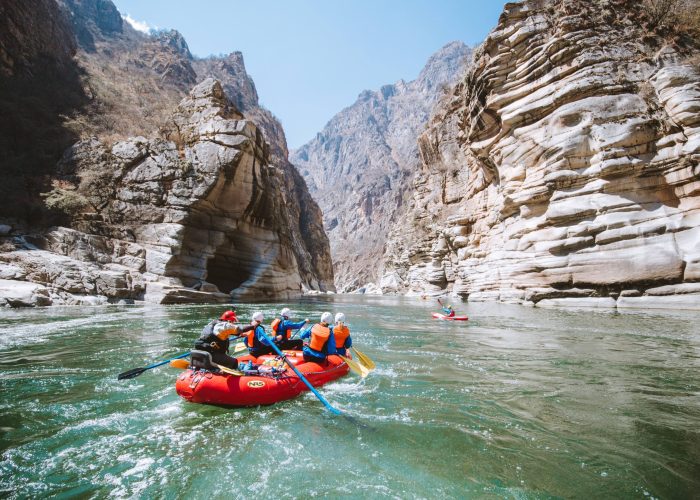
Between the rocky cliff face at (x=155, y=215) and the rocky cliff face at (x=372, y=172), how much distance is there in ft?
258

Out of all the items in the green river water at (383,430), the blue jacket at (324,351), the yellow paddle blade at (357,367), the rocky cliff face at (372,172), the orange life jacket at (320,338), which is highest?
the rocky cliff face at (372,172)

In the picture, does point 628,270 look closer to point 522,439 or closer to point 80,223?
point 522,439

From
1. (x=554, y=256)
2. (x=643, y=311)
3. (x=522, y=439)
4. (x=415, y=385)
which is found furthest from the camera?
(x=554, y=256)

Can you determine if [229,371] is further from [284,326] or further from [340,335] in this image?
[284,326]

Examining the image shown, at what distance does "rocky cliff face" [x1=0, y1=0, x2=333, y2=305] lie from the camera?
17.4 metres

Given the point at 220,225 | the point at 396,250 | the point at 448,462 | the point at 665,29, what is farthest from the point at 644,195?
the point at 396,250

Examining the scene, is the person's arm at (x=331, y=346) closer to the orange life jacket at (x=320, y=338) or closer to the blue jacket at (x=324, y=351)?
the blue jacket at (x=324, y=351)

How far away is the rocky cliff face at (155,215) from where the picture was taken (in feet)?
57.1

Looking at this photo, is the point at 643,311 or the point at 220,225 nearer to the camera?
the point at 643,311

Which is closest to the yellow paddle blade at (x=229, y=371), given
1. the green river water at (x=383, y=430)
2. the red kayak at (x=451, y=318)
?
the green river water at (x=383, y=430)

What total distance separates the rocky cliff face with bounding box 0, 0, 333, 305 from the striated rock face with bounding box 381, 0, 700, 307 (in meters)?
16.8

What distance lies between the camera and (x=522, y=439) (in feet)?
14.2

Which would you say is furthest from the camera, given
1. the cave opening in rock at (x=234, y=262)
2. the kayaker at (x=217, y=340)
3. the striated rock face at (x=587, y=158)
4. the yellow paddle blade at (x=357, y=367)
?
the cave opening in rock at (x=234, y=262)

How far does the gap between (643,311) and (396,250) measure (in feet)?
154
